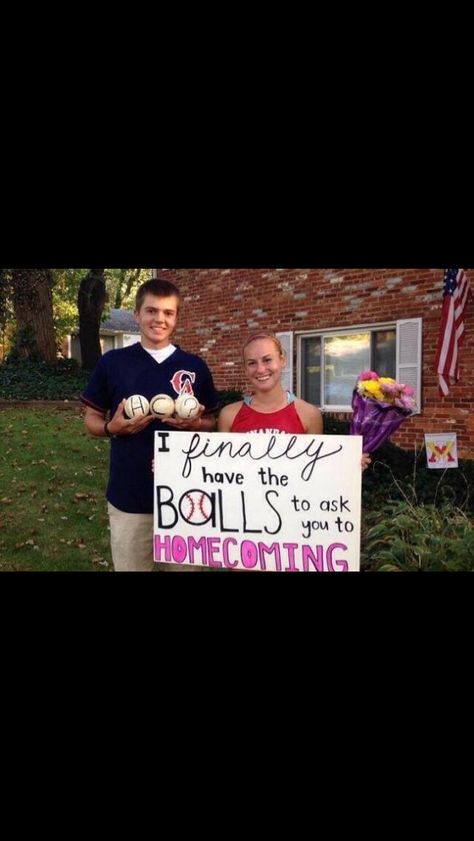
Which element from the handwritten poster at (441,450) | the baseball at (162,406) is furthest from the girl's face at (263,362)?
the handwritten poster at (441,450)

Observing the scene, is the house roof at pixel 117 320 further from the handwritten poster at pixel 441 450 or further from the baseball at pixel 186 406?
the handwritten poster at pixel 441 450

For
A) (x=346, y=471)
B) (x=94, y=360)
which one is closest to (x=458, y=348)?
(x=346, y=471)

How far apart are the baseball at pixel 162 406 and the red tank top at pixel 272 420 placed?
29cm

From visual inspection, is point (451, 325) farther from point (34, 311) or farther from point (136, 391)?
point (34, 311)

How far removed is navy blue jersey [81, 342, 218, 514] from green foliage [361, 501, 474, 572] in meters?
1.40

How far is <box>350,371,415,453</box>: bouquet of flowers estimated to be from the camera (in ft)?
7.80

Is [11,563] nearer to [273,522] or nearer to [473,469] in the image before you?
[273,522]

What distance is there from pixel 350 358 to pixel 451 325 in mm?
886

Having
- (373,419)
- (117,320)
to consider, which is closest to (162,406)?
(373,419)

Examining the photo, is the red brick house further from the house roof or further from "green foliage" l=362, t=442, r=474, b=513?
the house roof

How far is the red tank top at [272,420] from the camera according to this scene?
7.54ft

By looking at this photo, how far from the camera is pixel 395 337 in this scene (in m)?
4.46

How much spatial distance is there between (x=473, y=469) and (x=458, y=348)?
0.86 meters

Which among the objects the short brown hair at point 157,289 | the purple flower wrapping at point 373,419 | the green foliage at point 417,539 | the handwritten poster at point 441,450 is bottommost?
the green foliage at point 417,539
